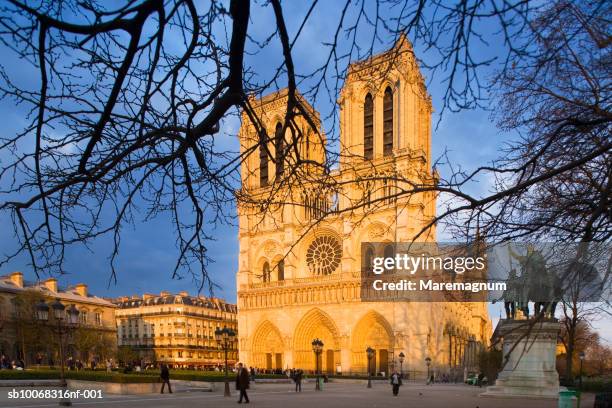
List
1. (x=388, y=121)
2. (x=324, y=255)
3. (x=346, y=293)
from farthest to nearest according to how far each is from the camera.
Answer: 1. (x=324, y=255)
2. (x=388, y=121)
3. (x=346, y=293)

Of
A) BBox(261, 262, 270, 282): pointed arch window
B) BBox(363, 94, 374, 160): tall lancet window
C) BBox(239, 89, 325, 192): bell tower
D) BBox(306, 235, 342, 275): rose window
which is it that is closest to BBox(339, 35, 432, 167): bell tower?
BBox(363, 94, 374, 160): tall lancet window

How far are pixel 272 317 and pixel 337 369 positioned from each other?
844 cm

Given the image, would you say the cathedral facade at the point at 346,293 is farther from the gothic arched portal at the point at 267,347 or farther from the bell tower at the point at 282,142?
the bell tower at the point at 282,142

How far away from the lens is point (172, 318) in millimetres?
74750

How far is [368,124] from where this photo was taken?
47156 mm

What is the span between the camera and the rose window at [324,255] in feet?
156

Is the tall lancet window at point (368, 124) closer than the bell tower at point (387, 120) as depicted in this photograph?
No

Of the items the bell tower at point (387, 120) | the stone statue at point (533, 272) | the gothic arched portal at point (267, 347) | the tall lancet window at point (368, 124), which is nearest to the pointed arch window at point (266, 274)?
the stone statue at point (533, 272)

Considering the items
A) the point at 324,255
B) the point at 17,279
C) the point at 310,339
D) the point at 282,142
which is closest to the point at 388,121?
the point at 324,255

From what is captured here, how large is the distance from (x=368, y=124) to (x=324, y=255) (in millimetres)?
12562

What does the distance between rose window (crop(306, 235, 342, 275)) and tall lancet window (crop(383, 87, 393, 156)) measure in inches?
381

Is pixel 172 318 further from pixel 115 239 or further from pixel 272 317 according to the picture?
pixel 115 239

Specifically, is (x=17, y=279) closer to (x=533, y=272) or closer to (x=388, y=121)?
(x=388, y=121)

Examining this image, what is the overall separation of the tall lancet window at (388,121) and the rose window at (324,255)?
381 inches
